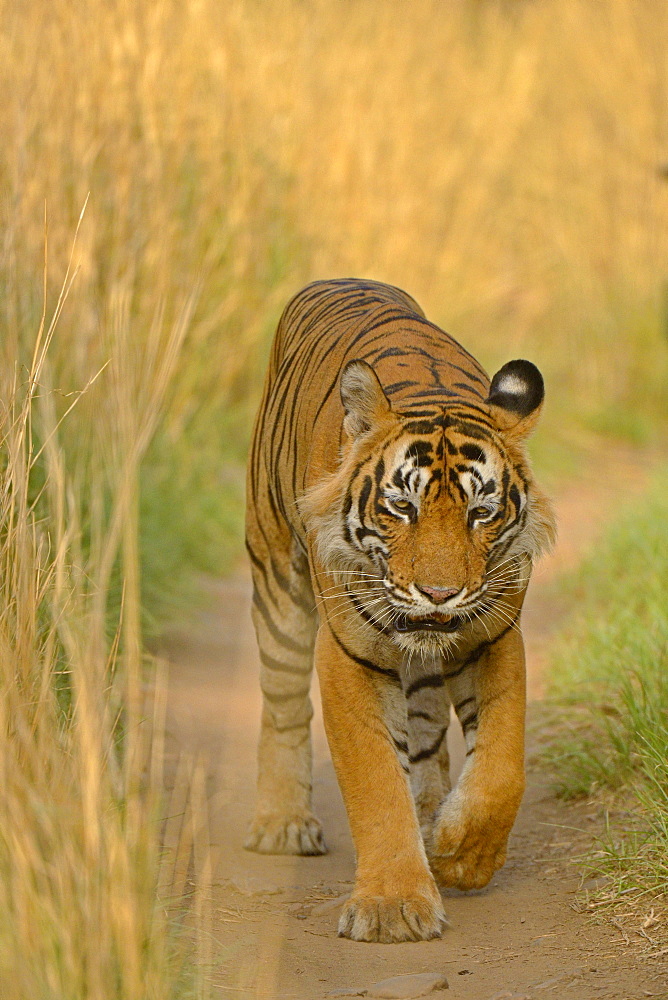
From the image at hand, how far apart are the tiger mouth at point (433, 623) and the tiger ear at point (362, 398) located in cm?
49

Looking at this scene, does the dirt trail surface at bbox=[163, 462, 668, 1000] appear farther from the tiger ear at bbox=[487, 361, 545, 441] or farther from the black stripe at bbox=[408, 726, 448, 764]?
the tiger ear at bbox=[487, 361, 545, 441]

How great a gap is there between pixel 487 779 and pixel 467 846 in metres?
0.19

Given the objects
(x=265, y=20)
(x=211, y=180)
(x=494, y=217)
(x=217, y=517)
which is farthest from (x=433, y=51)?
(x=217, y=517)

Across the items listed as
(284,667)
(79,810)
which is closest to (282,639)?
(284,667)

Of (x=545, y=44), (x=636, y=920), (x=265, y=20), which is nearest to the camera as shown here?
(x=636, y=920)

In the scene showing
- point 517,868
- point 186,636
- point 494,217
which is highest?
point 494,217

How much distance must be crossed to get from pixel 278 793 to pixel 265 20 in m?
5.67

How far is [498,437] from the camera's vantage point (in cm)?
320

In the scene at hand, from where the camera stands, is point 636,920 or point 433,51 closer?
point 636,920

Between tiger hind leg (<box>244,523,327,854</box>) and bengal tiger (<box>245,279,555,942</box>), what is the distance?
0.02 m

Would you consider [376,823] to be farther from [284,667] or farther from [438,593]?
[284,667]

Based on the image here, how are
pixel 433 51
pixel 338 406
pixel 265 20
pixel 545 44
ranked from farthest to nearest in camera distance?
pixel 545 44 → pixel 433 51 → pixel 265 20 → pixel 338 406

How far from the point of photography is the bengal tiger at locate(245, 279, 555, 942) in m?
2.99

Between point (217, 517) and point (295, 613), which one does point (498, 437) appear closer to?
point (295, 613)
